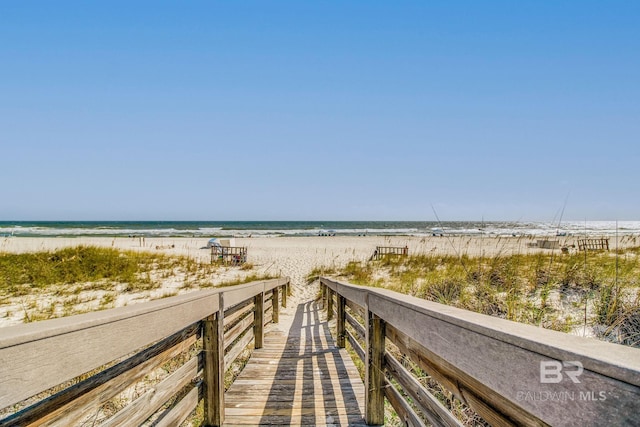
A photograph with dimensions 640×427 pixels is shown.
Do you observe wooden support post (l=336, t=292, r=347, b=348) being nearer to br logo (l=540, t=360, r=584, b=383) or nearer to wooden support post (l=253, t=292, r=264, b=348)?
wooden support post (l=253, t=292, r=264, b=348)

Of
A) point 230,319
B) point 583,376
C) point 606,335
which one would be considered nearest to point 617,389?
point 583,376

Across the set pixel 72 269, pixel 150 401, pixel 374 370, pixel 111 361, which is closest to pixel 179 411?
pixel 150 401

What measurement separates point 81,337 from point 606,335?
152 inches

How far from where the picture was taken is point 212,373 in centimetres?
255

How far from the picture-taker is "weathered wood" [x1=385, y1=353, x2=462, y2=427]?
4.85ft

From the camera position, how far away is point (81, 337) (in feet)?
3.62

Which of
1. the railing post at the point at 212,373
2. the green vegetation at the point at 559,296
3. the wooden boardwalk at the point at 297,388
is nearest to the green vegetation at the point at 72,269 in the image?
the wooden boardwalk at the point at 297,388

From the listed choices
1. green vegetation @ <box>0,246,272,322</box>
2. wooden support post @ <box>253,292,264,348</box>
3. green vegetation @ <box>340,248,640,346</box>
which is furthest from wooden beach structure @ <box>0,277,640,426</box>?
green vegetation @ <box>0,246,272,322</box>

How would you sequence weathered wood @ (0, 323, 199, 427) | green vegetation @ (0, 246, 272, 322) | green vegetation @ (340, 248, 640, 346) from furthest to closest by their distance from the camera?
green vegetation @ (0, 246, 272, 322) < green vegetation @ (340, 248, 640, 346) < weathered wood @ (0, 323, 199, 427)

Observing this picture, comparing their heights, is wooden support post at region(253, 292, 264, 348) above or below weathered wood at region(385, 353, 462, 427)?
below

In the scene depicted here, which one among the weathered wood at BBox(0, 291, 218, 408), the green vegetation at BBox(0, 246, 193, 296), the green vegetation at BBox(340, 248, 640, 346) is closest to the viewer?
the weathered wood at BBox(0, 291, 218, 408)

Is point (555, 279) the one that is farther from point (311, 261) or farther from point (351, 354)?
point (311, 261)

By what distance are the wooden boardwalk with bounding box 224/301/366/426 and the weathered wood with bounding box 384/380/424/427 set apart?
498mm

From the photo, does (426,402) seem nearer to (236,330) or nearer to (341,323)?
(236,330)
